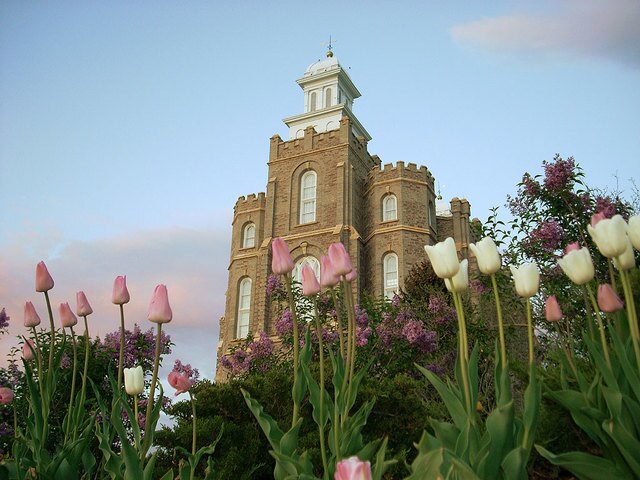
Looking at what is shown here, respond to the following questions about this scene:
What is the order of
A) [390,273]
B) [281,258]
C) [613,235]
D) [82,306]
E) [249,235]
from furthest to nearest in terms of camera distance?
1. [249,235]
2. [390,273]
3. [82,306]
4. [281,258]
5. [613,235]

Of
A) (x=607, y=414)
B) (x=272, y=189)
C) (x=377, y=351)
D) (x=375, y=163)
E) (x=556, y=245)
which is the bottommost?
(x=607, y=414)

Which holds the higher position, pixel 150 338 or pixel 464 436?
pixel 150 338

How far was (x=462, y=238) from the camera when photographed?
2773 cm

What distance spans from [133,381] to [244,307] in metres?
23.5

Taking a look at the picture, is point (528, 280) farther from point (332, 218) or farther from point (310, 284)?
point (332, 218)

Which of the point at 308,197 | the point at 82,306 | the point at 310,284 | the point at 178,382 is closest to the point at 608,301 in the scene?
the point at 310,284

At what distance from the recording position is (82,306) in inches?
146

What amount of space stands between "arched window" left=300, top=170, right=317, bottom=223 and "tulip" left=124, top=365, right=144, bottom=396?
22727mm

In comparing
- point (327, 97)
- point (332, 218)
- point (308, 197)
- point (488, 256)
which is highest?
point (327, 97)

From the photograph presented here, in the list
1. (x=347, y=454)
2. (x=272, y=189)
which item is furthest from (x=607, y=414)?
(x=272, y=189)

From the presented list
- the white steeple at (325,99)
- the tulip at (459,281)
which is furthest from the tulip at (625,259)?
the white steeple at (325,99)

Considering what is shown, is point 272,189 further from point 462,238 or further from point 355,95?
point 355,95

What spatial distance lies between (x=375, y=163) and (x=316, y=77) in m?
8.43

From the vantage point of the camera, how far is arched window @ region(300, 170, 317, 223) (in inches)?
1051
